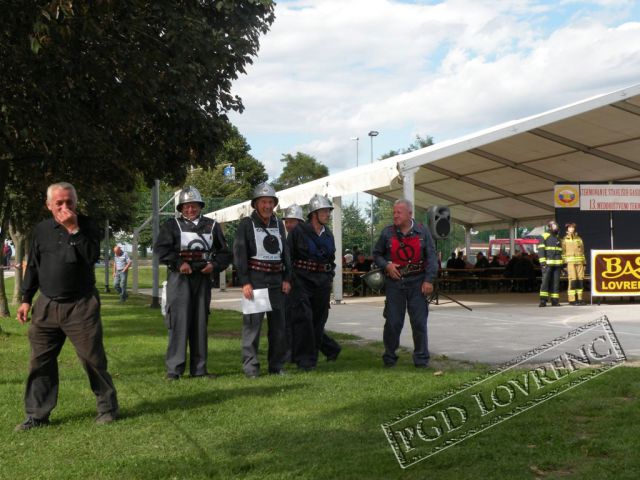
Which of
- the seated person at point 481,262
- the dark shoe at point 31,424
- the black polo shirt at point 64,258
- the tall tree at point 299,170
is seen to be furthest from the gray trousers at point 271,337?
the tall tree at point 299,170

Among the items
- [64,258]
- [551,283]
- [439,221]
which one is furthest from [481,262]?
[64,258]

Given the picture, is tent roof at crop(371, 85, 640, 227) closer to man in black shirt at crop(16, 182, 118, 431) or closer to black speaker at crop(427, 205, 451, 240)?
black speaker at crop(427, 205, 451, 240)

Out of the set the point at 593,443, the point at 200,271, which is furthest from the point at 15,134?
the point at 593,443

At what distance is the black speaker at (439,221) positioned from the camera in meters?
17.2

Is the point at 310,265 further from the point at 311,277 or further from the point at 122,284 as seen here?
the point at 122,284

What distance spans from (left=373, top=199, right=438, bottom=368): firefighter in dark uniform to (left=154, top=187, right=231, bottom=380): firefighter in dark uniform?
184cm

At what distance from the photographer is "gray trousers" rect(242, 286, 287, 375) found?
8.27m

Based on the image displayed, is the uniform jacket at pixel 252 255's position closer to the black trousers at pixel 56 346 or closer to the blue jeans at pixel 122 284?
the black trousers at pixel 56 346

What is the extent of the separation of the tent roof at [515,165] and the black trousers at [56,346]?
39.2ft

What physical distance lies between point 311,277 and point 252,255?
Result: 0.94 m

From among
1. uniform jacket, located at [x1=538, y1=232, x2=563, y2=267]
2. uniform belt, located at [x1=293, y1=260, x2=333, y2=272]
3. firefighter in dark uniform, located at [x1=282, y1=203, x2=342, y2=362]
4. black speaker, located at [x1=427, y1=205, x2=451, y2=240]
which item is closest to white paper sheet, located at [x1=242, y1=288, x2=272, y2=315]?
firefighter in dark uniform, located at [x1=282, y1=203, x2=342, y2=362]

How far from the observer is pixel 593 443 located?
16.9ft

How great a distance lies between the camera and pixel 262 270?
8.41 meters

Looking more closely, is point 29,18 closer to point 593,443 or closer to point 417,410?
point 417,410
